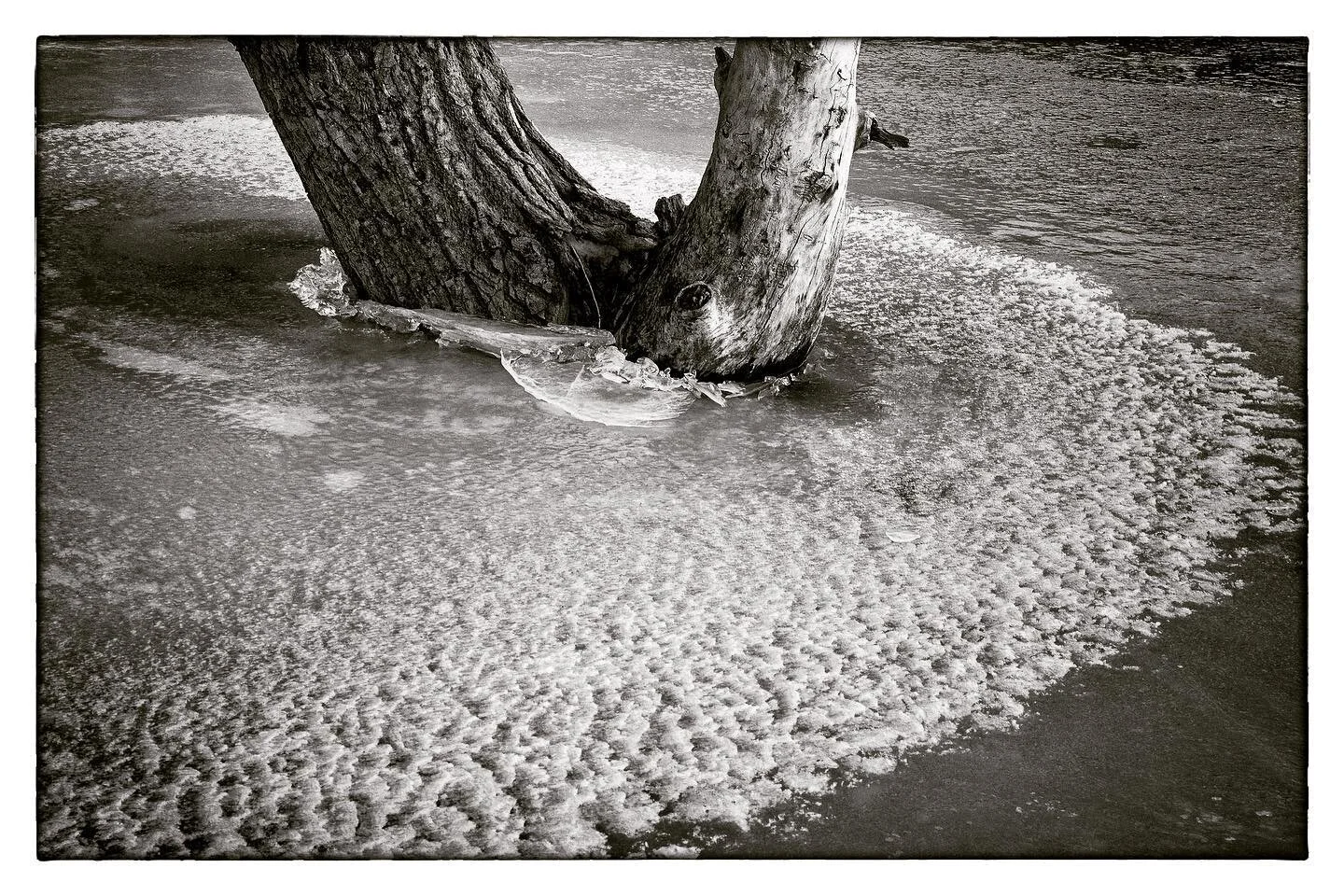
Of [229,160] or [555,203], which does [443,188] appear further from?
[229,160]

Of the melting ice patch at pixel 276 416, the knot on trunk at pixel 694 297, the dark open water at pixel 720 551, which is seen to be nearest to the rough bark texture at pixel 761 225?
the knot on trunk at pixel 694 297

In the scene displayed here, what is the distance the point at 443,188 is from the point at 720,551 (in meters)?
0.82

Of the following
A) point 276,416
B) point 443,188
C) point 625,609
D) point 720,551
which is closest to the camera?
point 625,609

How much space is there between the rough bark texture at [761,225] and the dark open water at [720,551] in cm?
11

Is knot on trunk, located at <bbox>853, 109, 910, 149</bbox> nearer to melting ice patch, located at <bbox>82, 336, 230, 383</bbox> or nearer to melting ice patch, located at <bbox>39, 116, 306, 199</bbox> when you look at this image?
melting ice patch, located at <bbox>82, 336, 230, 383</bbox>

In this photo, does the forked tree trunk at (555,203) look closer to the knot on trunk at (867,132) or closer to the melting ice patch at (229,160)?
the knot on trunk at (867,132)

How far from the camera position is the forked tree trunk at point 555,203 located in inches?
63.9

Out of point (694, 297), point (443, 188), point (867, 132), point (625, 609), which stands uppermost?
point (867, 132)

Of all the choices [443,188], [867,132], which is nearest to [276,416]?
[443,188]

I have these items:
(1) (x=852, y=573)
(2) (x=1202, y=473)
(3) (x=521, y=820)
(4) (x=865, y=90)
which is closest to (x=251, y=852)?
(3) (x=521, y=820)

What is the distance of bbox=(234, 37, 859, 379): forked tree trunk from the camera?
1622 millimetres

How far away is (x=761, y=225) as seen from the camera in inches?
65.0

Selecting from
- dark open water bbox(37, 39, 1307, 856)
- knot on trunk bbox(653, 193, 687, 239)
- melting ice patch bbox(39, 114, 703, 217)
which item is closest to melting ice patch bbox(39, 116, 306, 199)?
melting ice patch bbox(39, 114, 703, 217)

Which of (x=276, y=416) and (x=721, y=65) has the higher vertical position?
(x=721, y=65)
